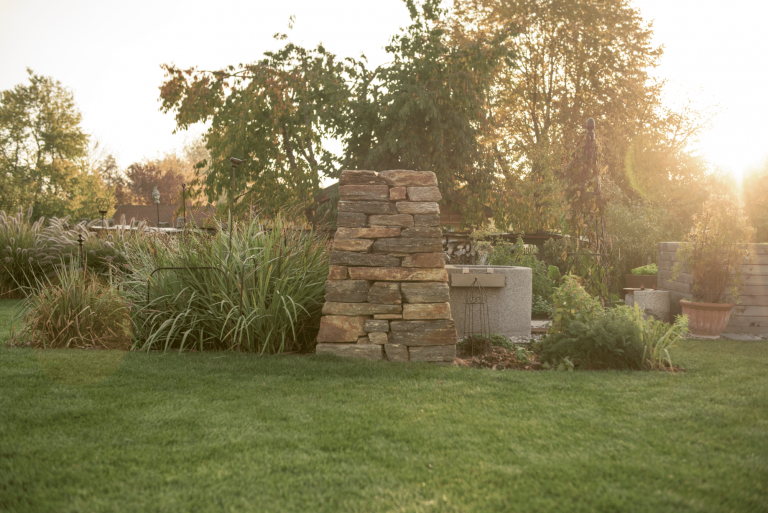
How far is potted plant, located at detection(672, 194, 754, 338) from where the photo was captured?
675 cm

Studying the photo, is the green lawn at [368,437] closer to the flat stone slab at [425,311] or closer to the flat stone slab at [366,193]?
the flat stone slab at [425,311]

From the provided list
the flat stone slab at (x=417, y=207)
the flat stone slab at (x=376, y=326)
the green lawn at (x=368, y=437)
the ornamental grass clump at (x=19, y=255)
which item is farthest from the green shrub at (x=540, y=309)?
the ornamental grass clump at (x=19, y=255)

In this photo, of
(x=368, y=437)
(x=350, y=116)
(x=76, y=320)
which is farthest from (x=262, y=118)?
(x=368, y=437)

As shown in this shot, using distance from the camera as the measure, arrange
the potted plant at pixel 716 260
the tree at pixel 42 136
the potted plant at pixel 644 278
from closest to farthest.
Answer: the potted plant at pixel 716 260, the potted plant at pixel 644 278, the tree at pixel 42 136

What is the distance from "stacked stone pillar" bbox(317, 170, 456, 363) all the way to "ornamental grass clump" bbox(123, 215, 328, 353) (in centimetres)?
46

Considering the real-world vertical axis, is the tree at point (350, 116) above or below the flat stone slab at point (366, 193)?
above

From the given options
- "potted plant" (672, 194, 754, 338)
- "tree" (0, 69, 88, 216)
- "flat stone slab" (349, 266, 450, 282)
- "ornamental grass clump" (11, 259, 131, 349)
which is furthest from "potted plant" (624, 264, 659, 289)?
"tree" (0, 69, 88, 216)

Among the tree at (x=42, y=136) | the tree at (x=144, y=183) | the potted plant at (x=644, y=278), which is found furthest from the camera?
the tree at (x=144, y=183)

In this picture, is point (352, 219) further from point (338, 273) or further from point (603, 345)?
point (603, 345)

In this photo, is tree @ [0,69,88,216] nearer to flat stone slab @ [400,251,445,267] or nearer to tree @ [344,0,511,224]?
tree @ [344,0,511,224]

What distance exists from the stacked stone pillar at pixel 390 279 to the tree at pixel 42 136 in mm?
33990

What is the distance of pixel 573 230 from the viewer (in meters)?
6.49

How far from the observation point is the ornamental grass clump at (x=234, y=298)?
5.05 metres

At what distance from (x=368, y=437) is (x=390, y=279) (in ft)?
6.58
